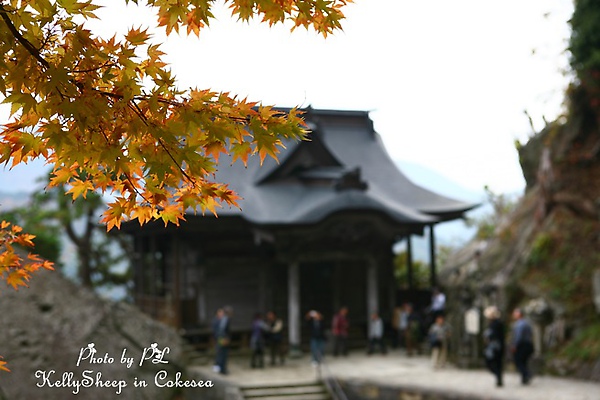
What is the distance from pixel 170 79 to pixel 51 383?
10700 mm

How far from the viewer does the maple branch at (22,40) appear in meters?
2.92

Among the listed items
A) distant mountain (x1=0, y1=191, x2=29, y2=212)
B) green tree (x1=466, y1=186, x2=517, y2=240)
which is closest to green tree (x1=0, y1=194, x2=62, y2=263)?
distant mountain (x1=0, y1=191, x2=29, y2=212)

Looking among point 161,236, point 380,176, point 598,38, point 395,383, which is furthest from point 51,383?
point 598,38

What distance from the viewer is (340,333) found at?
18828 millimetres

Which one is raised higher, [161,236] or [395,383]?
[161,236]

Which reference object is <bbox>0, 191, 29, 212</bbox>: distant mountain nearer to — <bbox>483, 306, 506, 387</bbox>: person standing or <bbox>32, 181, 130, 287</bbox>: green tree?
<bbox>32, 181, 130, 287</bbox>: green tree

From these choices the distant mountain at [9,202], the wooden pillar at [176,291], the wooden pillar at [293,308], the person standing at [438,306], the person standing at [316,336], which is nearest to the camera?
the distant mountain at [9,202]

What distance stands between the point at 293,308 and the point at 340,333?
4.85 ft

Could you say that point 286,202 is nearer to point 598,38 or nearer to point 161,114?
point 598,38

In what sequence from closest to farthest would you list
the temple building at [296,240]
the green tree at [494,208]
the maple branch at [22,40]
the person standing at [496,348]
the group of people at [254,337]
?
the maple branch at [22,40], the person standing at [496,348], the group of people at [254,337], the temple building at [296,240], the green tree at [494,208]

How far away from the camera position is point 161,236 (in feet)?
73.3

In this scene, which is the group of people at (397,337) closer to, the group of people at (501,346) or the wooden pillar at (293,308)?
the group of people at (501,346)

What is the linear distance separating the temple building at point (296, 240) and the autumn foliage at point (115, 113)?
576 inches

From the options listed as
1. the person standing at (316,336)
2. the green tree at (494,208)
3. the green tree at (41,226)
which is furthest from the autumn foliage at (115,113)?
the green tree at (494,208)
